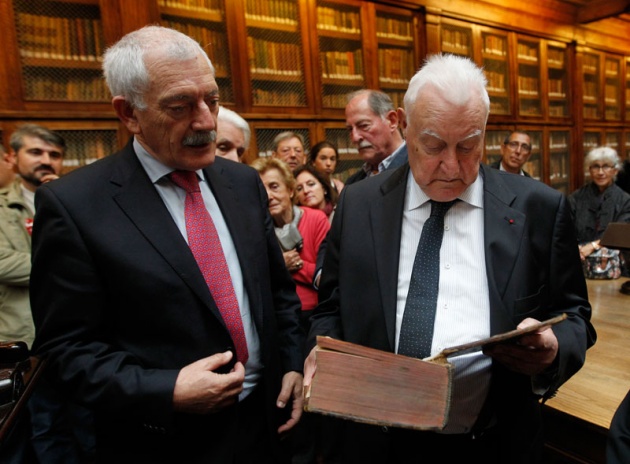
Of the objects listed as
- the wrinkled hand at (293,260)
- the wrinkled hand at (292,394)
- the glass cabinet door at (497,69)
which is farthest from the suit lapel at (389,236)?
the glass cabinet door at (497,69)

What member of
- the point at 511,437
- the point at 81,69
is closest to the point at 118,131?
the point at 81,69

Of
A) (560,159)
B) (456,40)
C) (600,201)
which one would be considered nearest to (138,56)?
Result: (600,201)

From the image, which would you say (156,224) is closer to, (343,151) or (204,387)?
(204,387)

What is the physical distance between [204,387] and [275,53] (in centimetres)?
394

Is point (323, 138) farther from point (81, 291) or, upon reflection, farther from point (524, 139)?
point (81, 291)

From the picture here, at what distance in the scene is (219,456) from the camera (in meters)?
1.10

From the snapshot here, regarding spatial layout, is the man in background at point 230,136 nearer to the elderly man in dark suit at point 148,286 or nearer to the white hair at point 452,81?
the elderly man in dark suit at point 148,286

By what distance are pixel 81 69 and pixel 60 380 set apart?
3.08 meters

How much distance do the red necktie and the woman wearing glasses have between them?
353 cm

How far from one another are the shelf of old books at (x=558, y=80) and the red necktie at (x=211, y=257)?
7.38 m

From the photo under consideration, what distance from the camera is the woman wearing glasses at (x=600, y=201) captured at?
146 inches

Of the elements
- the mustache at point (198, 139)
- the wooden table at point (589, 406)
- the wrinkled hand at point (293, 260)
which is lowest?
the wooden table at point (589, 406)

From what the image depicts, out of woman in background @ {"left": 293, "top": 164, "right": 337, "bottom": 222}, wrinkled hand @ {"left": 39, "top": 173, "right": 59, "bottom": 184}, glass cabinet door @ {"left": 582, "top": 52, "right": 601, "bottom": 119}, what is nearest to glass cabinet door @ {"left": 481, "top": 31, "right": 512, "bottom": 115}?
glass cabinet door @ {"left": 582, "top": 52, "right": 601, "bottom": 119}

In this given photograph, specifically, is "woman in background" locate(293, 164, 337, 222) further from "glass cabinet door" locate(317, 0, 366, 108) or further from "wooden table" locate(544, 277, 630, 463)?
A: "glass cabinet door" locate(317, 0, 366, 108)
